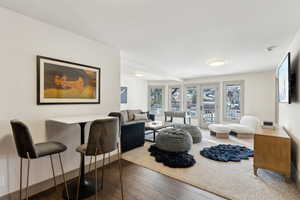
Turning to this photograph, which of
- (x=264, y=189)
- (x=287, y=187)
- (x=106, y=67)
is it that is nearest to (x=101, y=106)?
(x=106, y=67)

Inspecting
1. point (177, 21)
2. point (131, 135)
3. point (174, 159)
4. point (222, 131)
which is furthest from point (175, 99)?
point (177, 21)

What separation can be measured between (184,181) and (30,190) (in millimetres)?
2043

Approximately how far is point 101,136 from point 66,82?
121 centimetres

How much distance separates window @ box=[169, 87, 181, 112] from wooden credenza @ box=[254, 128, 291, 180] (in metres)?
4.99

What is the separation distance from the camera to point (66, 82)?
2309mm

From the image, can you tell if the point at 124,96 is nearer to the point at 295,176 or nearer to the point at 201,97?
the point at 201,97

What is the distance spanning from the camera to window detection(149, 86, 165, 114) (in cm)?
781

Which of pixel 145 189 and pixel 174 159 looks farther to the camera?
pixel 174 159

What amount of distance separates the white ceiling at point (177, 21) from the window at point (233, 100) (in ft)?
9.52

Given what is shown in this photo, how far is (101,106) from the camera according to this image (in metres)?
2.80

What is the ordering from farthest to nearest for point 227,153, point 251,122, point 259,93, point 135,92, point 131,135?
point 135,92 → point 259,93 → point 251,122 → point 131,135 → point 227,153

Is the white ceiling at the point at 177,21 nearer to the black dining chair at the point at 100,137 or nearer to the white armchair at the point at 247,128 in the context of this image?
the black dining chair at the point at 100,137

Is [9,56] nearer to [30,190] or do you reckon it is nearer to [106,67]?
[106,67]

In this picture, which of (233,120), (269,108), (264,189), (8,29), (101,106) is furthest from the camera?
(233,120)
